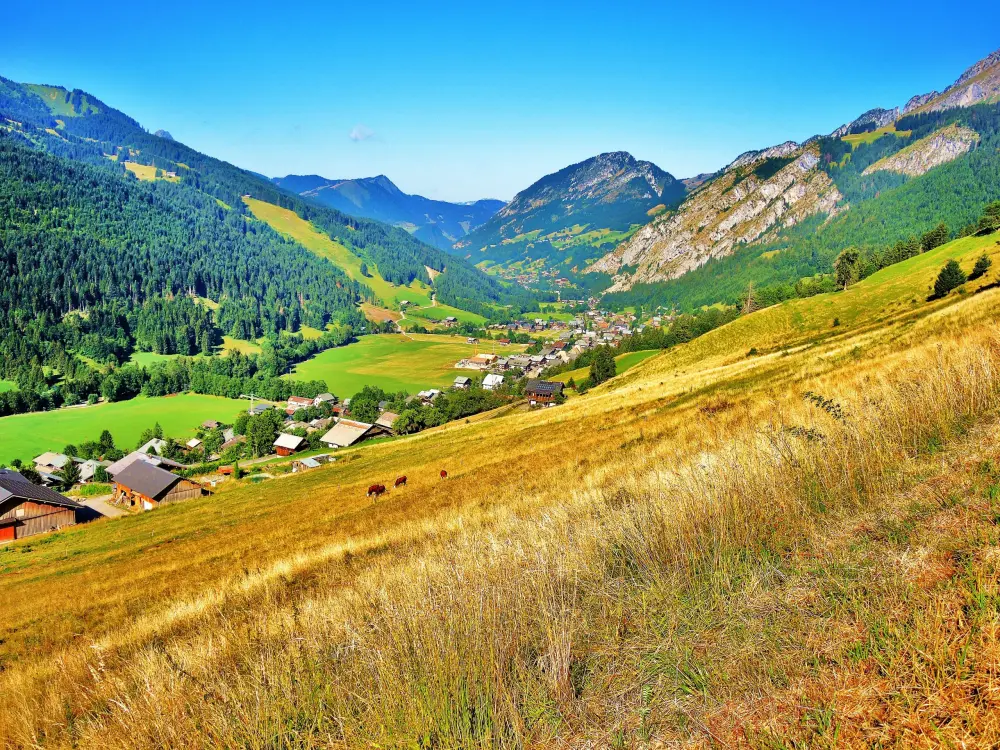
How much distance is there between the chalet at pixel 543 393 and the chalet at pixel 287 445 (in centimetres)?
3785

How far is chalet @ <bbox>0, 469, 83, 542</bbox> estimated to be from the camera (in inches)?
1430

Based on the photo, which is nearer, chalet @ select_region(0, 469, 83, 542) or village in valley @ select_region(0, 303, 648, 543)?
chalet @ select_region(0, 469, 83, 542)

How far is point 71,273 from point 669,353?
708 ft

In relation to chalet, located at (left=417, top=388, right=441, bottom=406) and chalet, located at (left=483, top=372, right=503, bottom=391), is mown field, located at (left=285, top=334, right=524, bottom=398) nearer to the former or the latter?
chalet, located at (left=483, top=372, right=503, bottom=391)

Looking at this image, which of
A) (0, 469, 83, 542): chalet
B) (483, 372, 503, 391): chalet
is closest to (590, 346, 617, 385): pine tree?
(483, 372, 503, 391): chalet

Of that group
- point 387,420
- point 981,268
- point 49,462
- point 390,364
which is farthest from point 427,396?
point 981,268

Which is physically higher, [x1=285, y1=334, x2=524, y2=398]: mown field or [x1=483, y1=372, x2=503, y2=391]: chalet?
[x1=285, y1=334, x2=524, y2=398]: mown field

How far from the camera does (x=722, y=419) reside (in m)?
14.1

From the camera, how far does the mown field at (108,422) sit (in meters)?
75.2

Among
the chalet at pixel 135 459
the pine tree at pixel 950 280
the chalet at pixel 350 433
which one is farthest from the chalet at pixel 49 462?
the pine tree at pixel 950 280

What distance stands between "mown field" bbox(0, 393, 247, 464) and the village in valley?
3.99 meters

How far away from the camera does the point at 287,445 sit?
2822 inches

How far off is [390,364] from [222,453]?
77580mm

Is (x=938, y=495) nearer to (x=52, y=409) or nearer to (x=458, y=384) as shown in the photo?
(x=458, y=384)
